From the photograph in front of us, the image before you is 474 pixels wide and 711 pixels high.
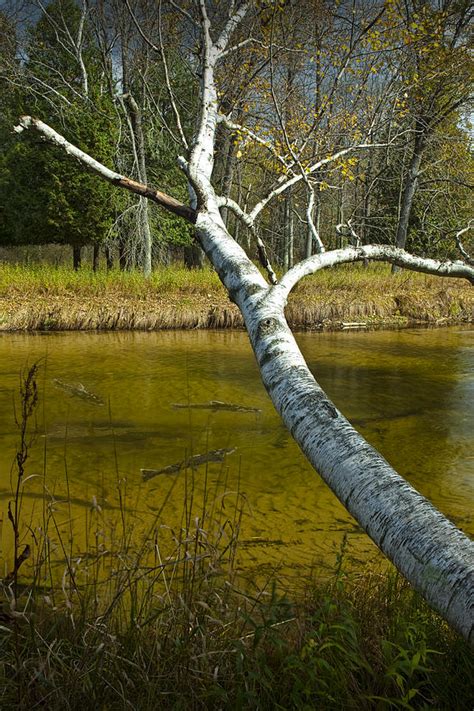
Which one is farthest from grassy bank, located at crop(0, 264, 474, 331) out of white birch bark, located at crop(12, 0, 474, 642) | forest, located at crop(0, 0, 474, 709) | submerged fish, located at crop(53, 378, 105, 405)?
white birch bark, located at crop(12, 0, 474, 642)

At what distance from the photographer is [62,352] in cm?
977

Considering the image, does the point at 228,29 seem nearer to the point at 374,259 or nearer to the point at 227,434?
the point at 374,259

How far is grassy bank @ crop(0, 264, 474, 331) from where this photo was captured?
12391 mm

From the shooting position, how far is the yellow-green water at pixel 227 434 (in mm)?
3760

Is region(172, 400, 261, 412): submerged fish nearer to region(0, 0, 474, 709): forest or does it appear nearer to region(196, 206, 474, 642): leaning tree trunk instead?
region(0, 0, 474, 709): forest

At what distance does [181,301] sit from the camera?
43.1ft

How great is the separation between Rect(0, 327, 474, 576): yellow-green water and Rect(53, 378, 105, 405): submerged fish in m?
0.11

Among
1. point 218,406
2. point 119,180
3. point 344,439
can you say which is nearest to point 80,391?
point 218,406

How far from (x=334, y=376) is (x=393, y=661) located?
22.6 feet

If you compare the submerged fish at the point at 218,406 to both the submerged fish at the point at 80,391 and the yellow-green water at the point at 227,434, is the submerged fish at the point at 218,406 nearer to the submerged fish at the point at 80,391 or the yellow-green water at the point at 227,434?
the yellow-green water at the point at 227,434

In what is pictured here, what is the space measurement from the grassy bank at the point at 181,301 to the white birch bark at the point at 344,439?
367 inches

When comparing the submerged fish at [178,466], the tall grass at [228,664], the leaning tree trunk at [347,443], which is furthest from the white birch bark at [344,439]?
the submerged fish at [178,466]

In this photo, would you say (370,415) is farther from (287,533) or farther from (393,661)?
(393,661)

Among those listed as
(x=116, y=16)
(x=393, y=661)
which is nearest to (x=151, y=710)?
(x=393, y=661)
